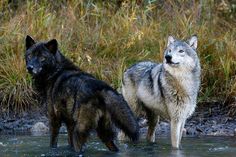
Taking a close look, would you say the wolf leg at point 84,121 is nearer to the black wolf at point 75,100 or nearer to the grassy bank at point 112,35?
the black wolf at point 75,100

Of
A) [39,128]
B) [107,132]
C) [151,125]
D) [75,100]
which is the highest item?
[75,100]

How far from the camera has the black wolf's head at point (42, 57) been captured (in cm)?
1009

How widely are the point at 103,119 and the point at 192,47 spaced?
7.38 feet

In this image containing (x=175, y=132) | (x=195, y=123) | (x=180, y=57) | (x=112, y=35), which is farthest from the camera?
(x=112, y=35)

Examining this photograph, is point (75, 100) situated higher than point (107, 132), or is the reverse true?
point (75, 100)

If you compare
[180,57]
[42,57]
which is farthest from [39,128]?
[180,57]

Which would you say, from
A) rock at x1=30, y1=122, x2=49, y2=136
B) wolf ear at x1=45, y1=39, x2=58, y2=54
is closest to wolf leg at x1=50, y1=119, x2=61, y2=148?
wolf ear at x1=45, y1=39, x2=58, y2=54

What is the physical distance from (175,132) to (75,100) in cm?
194

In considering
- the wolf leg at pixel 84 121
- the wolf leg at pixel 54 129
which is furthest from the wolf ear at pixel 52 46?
the wolf leg at pixel 84 121

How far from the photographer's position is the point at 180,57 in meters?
10.5

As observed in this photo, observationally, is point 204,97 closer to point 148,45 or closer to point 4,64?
point 148,45

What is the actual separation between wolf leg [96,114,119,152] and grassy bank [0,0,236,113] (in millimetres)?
3419

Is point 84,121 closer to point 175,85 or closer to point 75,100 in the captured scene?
point 75,100

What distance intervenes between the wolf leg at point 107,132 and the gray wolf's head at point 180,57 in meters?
1.52
